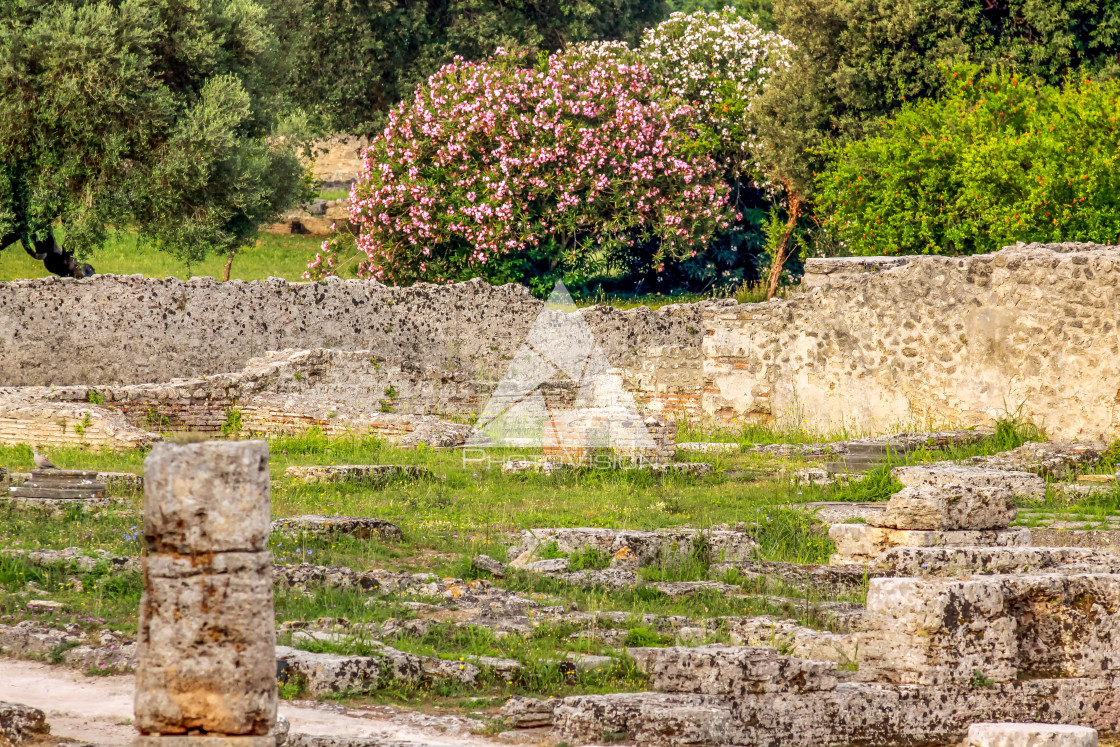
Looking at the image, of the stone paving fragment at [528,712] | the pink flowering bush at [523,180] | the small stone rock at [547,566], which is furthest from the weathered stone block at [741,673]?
the pink flowering bush at [523,180]

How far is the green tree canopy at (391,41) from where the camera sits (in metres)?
31.8

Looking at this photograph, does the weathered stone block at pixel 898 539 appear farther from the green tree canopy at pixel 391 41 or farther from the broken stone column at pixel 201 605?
the green tree canopy at pixel 391 41

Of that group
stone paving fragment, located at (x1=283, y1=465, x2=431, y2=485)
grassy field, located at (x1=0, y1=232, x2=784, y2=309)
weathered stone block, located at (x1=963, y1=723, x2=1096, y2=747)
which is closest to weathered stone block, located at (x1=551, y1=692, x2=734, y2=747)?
weathered stone block, located at (x1=963, y1=723, x2=1096, y2=747)

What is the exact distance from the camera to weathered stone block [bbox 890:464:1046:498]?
10156 millimetres

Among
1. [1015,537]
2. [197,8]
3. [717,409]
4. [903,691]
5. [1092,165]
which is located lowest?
[903,691]

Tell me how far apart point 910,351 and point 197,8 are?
1191 centimetres

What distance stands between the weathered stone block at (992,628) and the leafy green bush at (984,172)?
1362 centimetres

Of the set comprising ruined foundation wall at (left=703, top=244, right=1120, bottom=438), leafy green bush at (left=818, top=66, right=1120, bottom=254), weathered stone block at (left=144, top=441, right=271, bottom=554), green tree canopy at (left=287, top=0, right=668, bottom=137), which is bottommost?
weathered stone block at (left=144, top=441, right=271, bottom=554)

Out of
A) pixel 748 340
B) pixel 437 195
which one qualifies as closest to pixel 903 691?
pixel 748 340

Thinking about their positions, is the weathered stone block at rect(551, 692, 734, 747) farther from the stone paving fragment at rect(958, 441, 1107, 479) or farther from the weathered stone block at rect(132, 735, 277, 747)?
the stone paving fragment at rect(958, 441, 1107, 479)

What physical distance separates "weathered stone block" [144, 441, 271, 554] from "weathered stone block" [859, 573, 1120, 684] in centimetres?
328

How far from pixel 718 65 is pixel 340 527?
68.8 ft

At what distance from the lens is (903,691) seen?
21.6 feet

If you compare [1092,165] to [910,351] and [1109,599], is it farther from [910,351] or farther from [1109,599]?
[1109,599]
